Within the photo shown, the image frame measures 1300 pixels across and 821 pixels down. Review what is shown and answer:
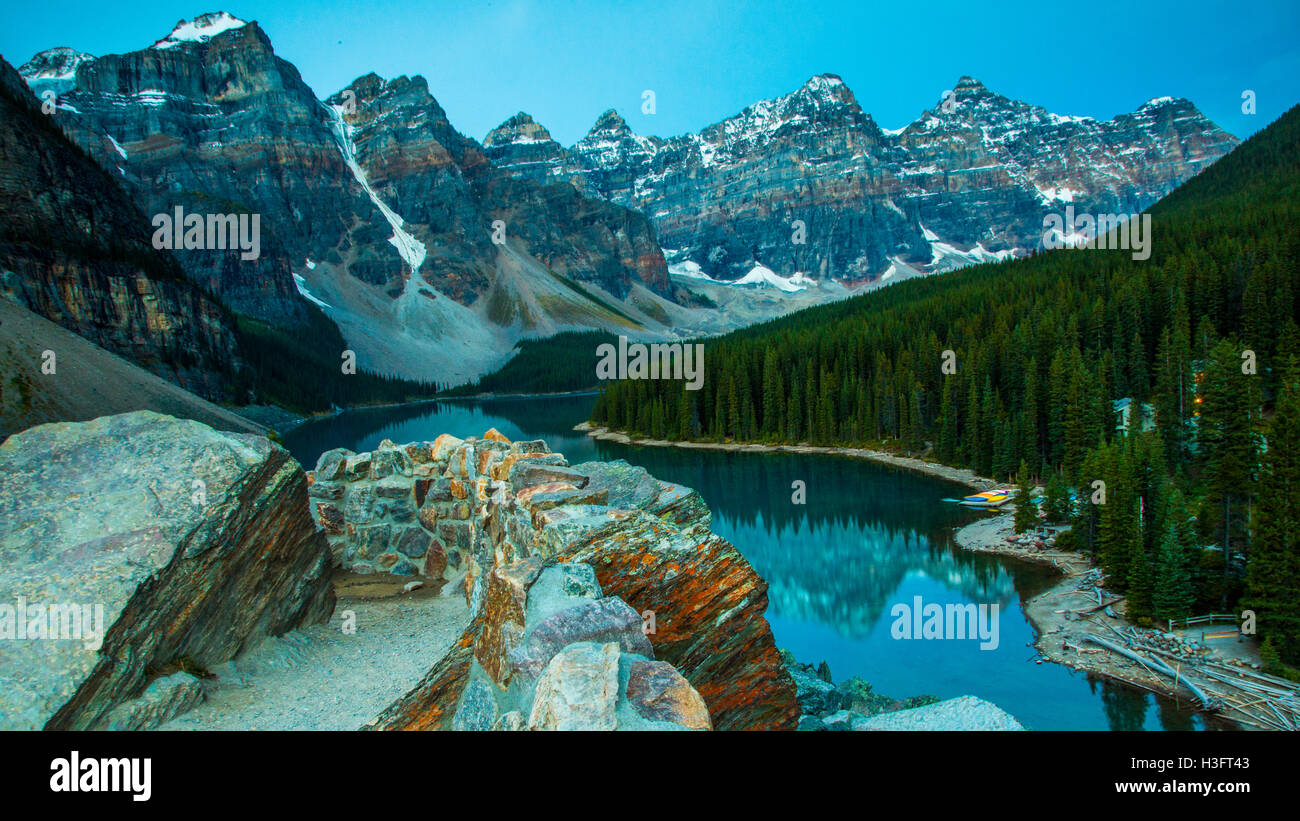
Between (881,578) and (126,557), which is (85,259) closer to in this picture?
(881,578)

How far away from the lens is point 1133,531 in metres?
28.0

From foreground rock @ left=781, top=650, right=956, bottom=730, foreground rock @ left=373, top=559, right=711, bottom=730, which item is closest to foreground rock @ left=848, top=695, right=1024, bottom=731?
foreground rock @ left=373, top=559, right=711, bottom=730

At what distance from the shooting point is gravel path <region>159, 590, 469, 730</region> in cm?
787

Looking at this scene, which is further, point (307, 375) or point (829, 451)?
point (307, 375)

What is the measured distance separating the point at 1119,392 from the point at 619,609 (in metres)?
69.0

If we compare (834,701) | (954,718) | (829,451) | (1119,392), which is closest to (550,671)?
(954,718)

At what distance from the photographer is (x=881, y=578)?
3478cm

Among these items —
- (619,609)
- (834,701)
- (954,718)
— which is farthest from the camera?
(834,701)

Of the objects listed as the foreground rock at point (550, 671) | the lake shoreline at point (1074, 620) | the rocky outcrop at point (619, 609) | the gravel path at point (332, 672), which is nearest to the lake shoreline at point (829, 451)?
the lake shoreline at point (1074, 620)

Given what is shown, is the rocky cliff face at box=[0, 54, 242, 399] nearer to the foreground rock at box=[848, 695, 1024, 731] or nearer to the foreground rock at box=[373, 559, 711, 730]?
the foreground rock at box=[373, 559, 711, 730]

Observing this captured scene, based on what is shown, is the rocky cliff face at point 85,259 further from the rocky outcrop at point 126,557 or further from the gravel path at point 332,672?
the rocky outcrop at point 126,557
